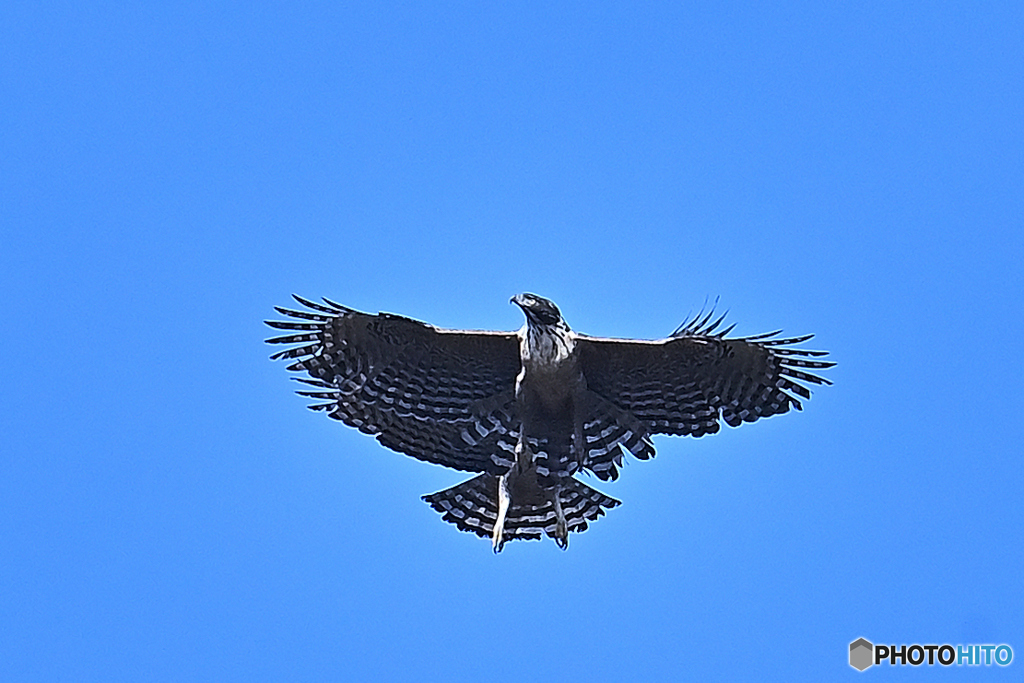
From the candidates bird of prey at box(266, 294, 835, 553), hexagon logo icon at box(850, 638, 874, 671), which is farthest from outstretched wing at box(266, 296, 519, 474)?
hexagon logo icon at box(850, 638, 874, 671)

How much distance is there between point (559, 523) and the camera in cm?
1525

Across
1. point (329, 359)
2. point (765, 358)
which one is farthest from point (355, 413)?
point (765, 358)

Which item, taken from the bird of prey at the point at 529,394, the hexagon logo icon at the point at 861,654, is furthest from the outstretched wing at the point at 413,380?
the hexagon logo icon at the point at 861,654

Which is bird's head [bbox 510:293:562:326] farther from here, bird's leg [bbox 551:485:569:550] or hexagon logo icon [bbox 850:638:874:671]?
hexagon logo icon [bbox 850:638:874:671]

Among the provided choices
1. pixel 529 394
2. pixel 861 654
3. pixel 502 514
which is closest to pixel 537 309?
pixel 529 394

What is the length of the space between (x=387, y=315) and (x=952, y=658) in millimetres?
6219

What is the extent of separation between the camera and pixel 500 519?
1528 centimetres

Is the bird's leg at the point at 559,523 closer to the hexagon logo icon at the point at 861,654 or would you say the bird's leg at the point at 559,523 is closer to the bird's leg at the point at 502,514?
the bird's leg at the point at 502,514

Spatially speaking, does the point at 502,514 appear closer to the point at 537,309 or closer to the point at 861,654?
the point at 537,309

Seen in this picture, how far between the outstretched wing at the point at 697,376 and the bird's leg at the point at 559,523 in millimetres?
1231

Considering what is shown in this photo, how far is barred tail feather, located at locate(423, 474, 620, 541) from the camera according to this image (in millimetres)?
15523

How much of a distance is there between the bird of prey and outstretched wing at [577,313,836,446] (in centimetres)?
1

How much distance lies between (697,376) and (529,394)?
5.39ft

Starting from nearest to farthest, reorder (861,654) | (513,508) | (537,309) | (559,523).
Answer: (537,309)
(861,654)
(559,523)
(513,508)
